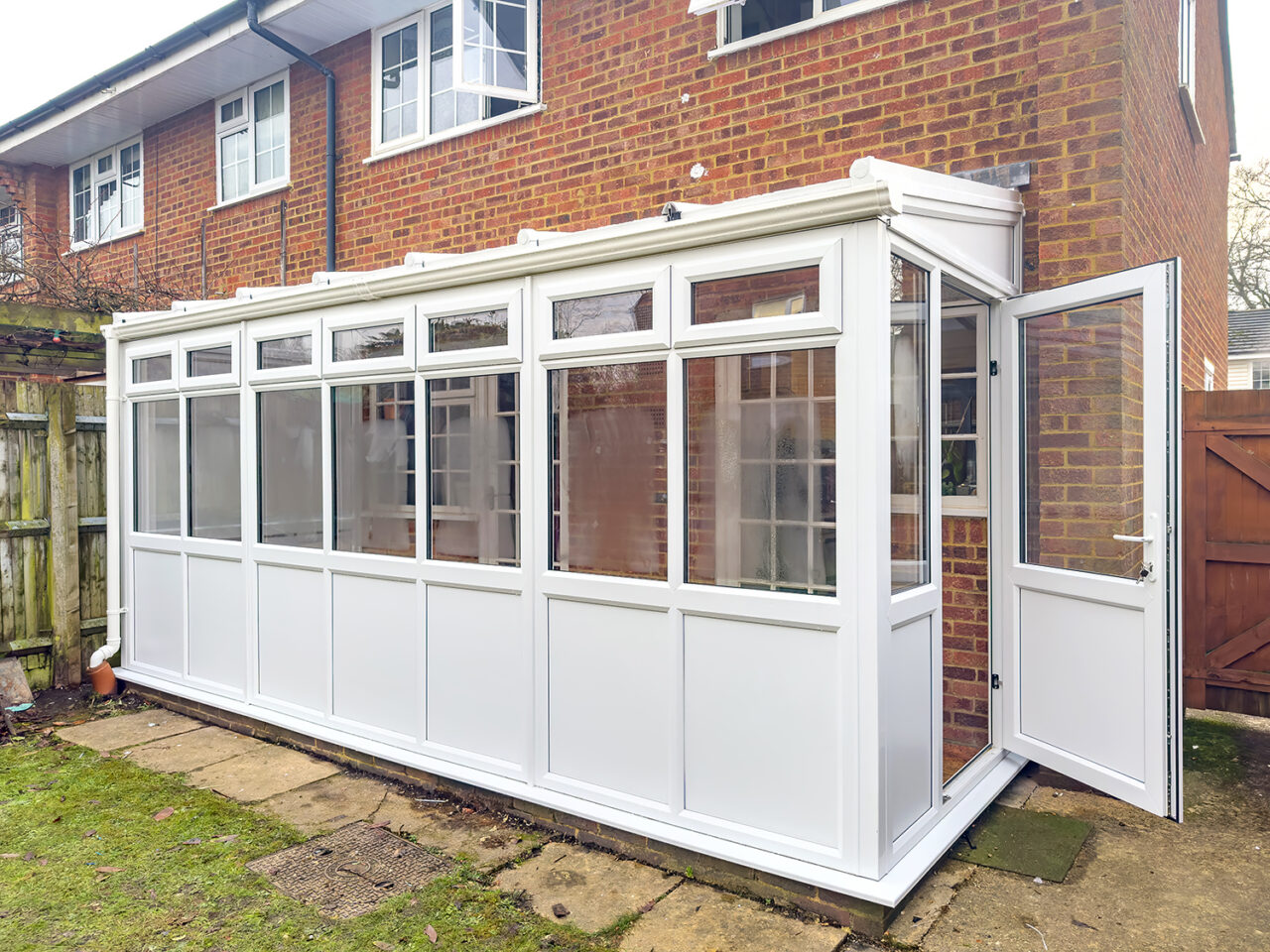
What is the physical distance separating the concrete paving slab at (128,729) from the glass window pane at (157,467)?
1192mm

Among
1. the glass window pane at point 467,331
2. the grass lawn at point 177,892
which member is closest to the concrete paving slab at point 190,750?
the grass lawn at point 177,892

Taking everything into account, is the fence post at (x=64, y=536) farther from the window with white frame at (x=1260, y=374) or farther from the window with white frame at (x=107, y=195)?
the window with white frame at (x=1260, y=374)

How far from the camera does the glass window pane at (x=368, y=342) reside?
4.65 meters

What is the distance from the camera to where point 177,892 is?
340 cm

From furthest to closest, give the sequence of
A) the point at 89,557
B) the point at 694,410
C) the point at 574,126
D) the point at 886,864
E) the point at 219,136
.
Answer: the point at 219,136 < the point at 89,557 < the point at 574,126 < the point at 694,410 < the point at 886,864

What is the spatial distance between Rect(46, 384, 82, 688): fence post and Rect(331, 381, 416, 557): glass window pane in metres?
2.65

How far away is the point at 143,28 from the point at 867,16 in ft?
22.3

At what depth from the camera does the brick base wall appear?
311 centimetres

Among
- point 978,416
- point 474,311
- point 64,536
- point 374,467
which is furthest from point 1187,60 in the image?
point 64,536

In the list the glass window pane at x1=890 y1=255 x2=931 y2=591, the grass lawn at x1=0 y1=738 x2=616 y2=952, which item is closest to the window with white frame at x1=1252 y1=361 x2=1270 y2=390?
the glass window pane at x1=890 y1=255 x2=931 y2=591

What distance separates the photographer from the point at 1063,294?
4.09 m

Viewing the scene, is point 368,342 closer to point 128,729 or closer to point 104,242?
point 128,729

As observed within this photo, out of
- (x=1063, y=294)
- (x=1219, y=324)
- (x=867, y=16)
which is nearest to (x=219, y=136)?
(x=867, y=16)

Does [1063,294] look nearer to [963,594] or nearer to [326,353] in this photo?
[963,594]
